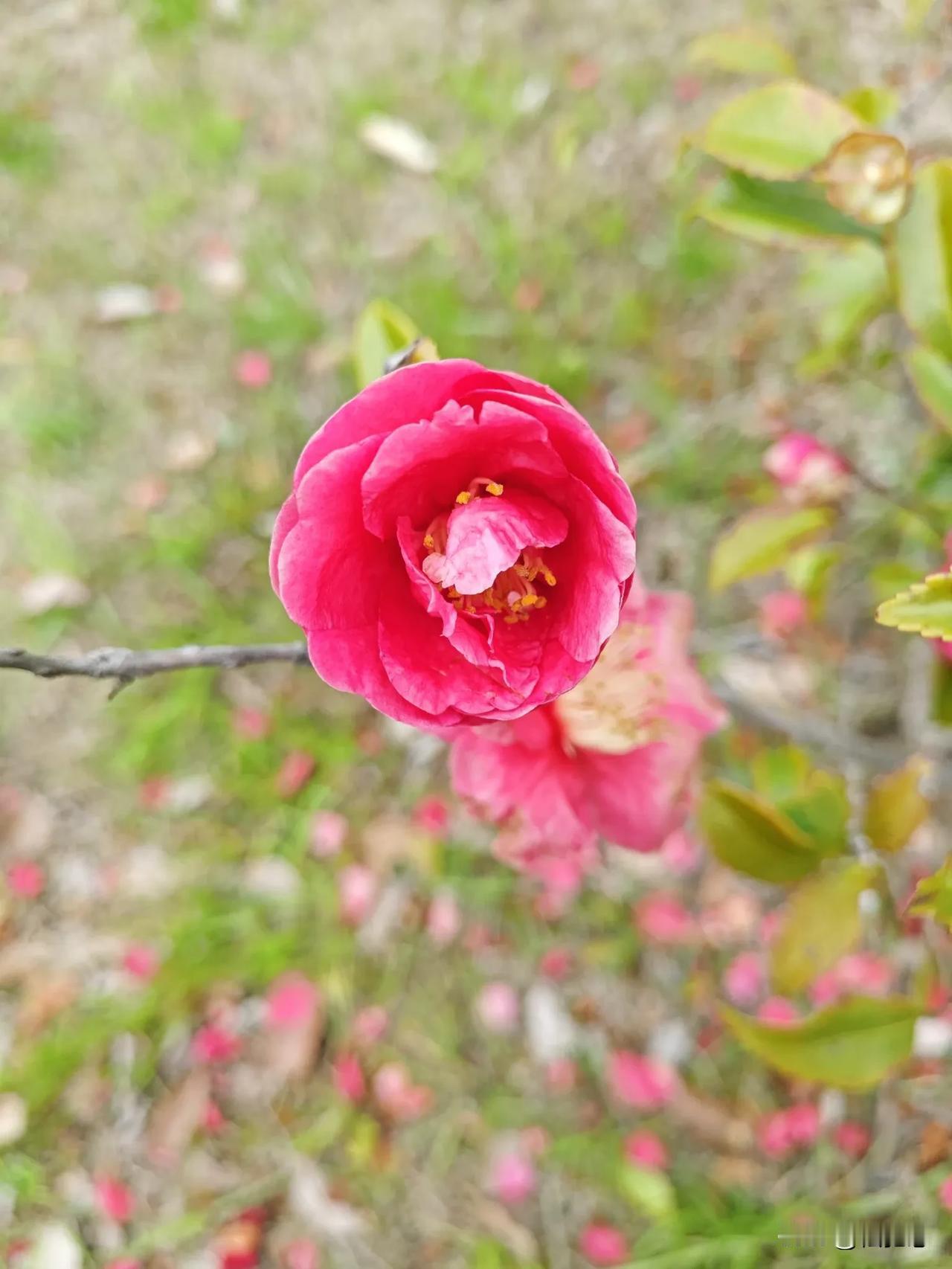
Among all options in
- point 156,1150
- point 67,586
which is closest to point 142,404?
point 67,586

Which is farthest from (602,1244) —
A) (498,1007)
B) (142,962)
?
(142,962)

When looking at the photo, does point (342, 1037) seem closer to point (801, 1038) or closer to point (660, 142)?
point (801, 1038)

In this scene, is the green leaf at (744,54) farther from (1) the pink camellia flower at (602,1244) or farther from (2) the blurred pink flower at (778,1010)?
(1) the pink camellia flower at (602,1244)

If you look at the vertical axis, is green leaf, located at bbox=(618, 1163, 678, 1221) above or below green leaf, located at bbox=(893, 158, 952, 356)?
below

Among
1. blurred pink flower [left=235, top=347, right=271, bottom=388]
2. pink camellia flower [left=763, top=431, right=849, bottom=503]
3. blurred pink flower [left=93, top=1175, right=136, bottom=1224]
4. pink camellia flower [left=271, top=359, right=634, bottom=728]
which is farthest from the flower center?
blurred pink flower [left=235, top=347, right=271, bottom=388]

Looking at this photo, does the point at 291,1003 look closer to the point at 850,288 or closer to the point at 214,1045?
the point at 214,1045

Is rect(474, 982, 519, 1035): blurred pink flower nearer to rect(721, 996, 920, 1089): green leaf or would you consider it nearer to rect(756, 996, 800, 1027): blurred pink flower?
rect(756, 996, 800, 1027): blurred pink flower
